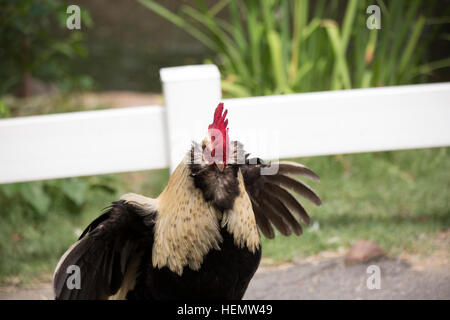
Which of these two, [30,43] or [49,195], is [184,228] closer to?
[49,195]

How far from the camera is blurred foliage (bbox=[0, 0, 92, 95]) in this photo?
3.88 m

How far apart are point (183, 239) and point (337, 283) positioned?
1.26 m

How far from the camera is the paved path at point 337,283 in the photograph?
272 centimetres

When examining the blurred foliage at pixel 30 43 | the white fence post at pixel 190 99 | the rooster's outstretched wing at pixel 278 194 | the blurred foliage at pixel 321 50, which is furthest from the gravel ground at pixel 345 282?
the blurred foliage at pixel 30 43

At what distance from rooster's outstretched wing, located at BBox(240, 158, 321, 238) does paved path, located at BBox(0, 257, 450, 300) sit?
43cm

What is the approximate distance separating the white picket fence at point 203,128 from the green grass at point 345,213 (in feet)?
2.25

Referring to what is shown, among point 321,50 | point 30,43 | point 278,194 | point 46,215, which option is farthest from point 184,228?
point 30,43

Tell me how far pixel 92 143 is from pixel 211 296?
1145mm

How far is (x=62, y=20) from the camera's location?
3670 millimetres

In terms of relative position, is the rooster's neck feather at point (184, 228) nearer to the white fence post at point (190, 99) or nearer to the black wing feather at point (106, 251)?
the black wing feather at point (106, 251)

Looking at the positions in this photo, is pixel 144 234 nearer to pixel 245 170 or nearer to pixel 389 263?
pixel 245 170

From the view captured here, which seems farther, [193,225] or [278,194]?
[278,194]

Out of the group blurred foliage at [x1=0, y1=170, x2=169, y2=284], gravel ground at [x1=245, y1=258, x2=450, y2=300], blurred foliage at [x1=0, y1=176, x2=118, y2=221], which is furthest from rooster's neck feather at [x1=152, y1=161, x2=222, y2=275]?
blurred foliage at [x1=0, y1=176, x2=118, y2=221]

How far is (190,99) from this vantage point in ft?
8.68
